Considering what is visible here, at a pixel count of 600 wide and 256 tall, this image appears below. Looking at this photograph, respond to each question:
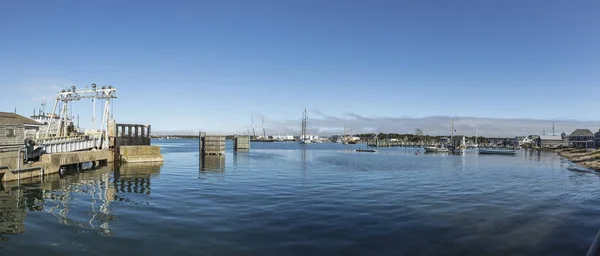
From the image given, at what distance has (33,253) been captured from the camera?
40.1ft

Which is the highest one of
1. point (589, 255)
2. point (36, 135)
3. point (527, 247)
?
point (36, 135)

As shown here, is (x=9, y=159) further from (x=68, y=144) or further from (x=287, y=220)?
(x=287, y=220)

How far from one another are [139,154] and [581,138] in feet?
653

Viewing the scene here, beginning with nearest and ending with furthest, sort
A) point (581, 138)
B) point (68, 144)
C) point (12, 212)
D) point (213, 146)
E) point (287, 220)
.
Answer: point (287, 220) < point (12, 212) < point (68, 144) < point (213, 146) < point (581, 138)

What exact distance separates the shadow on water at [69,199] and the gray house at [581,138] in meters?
194

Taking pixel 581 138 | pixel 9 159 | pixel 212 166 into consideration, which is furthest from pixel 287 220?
pixel 581 138

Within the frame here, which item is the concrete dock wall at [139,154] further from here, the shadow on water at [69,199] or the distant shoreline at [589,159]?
the distant shoreline at [589,159]

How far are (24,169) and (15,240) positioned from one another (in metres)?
21.3

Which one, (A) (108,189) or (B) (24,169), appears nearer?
(A) (108,189)

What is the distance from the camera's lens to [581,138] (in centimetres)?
17650

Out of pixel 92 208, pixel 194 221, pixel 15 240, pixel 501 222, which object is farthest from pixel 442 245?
pixel 92 208

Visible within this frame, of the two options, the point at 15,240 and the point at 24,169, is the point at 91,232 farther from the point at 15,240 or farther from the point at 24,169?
the point at 24,169

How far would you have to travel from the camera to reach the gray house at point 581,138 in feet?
557

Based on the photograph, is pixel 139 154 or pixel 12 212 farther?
pixel 139 154
